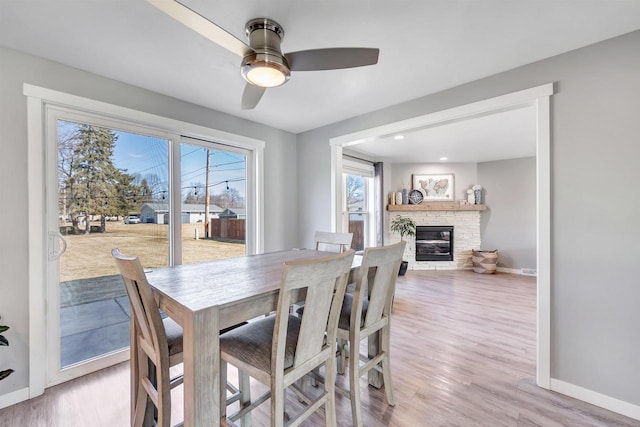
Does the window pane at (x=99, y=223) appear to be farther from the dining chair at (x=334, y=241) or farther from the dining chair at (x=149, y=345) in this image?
the dining chair at (x=334, y=241)

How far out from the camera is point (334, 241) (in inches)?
104

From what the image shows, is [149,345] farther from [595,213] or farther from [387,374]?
[595,213]

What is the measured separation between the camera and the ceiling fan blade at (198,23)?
40.3 inches

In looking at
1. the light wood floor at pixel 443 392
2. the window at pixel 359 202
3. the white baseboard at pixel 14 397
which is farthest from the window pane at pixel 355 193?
the white baseboard at pixel 14 397

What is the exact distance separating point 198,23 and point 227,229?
7.61 ft

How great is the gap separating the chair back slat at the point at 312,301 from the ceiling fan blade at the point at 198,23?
109 centimetres

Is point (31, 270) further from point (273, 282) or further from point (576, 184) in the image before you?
point (576, 184)

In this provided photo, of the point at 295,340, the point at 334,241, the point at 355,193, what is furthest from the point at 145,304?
the point at 355,193

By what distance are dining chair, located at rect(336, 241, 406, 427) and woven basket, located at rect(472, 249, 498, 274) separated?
4564mm

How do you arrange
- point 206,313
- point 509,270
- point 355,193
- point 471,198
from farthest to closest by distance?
point 471,198 → point 509,270 → point 355,193 → point 206,313

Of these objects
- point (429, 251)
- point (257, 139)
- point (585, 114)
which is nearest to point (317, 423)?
point (585, 114)

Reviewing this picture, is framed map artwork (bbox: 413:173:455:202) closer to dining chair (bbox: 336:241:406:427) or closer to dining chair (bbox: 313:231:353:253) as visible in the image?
→ dining chair (bbox: 313:231:353:253)

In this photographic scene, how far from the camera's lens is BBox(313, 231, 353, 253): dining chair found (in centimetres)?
258

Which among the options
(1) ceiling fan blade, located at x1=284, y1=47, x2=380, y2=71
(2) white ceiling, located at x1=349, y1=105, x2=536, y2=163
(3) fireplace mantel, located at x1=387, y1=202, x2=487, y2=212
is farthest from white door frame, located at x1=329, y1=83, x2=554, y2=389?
(3) fireplace mantel, located at x1=387, y1=202, x2=487, y2=212
